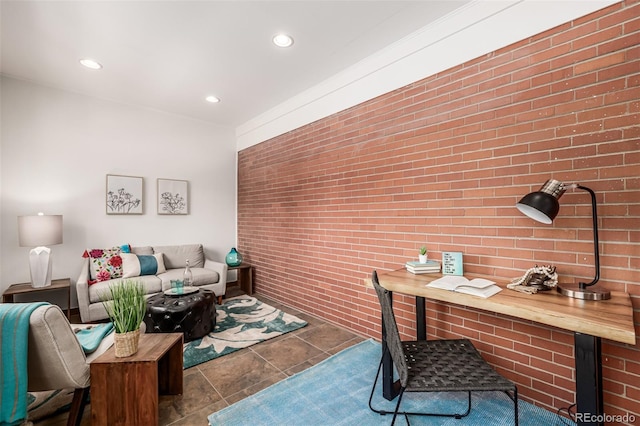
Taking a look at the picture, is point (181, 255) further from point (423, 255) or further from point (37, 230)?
point (423, 255)

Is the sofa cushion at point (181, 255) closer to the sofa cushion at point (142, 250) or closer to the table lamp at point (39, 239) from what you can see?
the sofa cushion at point (142, 250)

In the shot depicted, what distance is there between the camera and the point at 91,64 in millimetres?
3062

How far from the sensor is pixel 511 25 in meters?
1.99

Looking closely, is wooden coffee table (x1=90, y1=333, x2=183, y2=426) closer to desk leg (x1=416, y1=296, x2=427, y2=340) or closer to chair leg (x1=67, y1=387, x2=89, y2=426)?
chair leg (x1=67, y1=387, x2=89, y2=426)

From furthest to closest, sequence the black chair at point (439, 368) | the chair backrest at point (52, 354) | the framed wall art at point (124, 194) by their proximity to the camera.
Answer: the framed wall art at point (124, 194)
the chair backrest at point (52, 354)
the black chair at point (439, 368)

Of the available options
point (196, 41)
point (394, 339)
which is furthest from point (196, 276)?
point (394, 339)

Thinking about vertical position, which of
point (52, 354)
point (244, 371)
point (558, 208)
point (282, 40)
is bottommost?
point (244, 371)

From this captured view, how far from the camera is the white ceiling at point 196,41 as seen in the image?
2229 mm

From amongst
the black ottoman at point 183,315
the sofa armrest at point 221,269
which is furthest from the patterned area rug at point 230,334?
the sofa armrest at point 221,269

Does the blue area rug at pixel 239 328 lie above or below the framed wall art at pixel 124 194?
below

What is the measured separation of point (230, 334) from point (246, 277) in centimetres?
165

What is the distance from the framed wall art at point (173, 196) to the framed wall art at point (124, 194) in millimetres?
282

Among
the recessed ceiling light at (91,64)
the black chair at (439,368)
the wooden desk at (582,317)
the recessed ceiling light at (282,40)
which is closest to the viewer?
the wooden desk at (582,317)

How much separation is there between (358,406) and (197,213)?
13.1 ft
